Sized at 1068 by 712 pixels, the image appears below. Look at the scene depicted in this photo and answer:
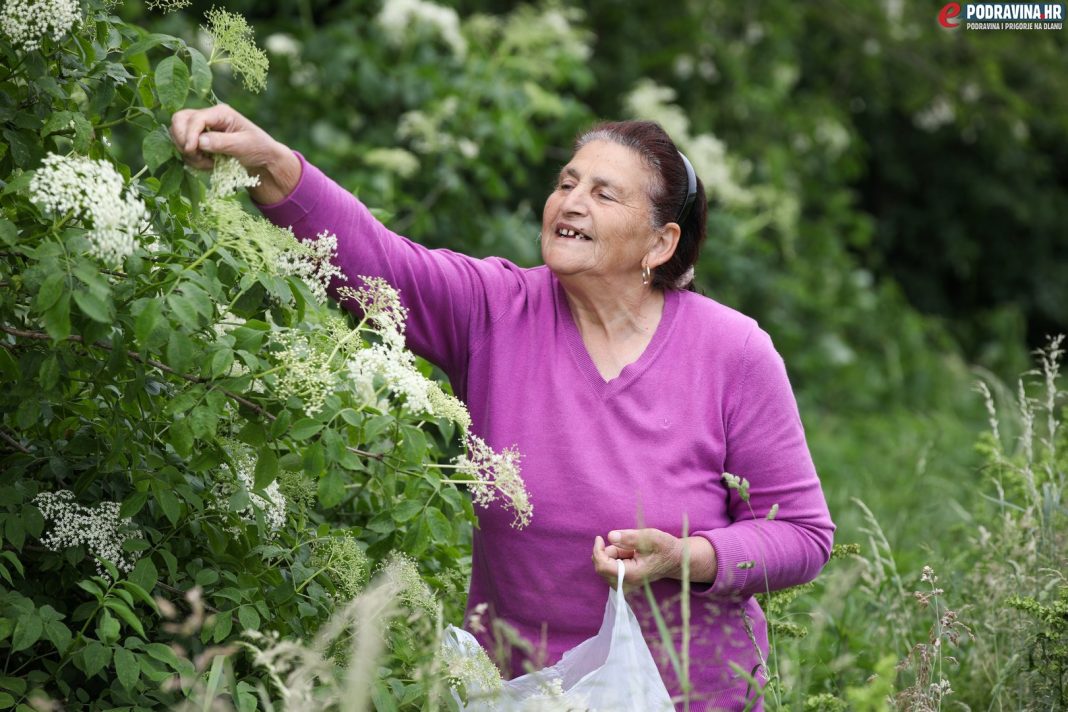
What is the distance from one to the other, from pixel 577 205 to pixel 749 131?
5.57 metres

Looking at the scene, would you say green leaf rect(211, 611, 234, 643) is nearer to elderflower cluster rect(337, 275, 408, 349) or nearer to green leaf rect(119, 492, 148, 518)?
green leaf rect(119, 492, 148, 518)

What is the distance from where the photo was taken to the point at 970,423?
770 cm

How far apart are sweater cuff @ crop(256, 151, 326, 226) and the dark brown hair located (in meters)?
0.69

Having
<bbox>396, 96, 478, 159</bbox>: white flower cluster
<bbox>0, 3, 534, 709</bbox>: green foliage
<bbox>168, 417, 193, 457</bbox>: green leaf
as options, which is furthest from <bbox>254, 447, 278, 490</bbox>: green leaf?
<bbox>396, 96, 478, 159</bbox>: white flower cluster

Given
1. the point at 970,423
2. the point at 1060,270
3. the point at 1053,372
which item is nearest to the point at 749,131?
the point at 970,423

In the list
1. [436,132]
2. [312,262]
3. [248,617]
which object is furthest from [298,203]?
[436,132]

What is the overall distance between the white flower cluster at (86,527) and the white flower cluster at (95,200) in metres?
0.50

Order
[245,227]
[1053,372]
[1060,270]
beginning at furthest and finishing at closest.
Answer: [1060,270]
[1053,372]
[245,227]

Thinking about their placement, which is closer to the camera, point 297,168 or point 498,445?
point 297,168

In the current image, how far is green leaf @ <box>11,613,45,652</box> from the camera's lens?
182cm

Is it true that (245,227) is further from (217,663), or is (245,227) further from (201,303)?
(217,663)

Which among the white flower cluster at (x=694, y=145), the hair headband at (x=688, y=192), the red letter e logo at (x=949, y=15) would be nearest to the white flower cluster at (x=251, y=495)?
the hair headband at (x=688, y=192)

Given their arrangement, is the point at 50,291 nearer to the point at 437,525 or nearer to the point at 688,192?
the point at 437,525

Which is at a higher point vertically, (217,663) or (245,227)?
(245,227)
